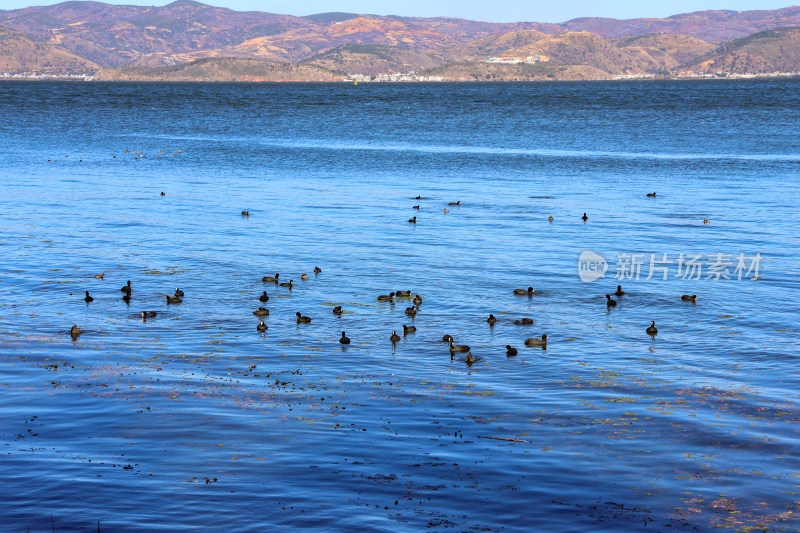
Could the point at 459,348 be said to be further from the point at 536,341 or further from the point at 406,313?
the point at 406,313

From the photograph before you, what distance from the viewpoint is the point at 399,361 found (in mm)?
21531

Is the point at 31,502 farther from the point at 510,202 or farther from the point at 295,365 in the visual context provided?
the point at 510,202

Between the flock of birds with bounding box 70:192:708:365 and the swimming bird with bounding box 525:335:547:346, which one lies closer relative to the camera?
the flock of birds with bounding box 70:192:708:365

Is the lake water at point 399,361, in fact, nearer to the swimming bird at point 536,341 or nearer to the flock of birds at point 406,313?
the flock of birds at point 406,313

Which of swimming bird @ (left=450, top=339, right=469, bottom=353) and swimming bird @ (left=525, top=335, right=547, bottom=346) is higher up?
swimming bird @ (left=525, top=335, right=547, bottom=346)

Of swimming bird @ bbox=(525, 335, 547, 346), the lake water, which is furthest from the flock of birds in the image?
the lake water

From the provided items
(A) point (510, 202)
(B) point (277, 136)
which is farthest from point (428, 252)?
(B) point (277, 136)

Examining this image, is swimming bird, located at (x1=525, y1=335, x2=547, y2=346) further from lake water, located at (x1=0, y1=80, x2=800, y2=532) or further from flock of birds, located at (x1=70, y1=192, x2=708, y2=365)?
lake water, located at (x1=0, y1=80, x2=800, y2=532)

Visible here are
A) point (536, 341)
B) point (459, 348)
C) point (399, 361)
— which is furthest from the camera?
point (536, 341)

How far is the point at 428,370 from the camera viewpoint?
20.8m

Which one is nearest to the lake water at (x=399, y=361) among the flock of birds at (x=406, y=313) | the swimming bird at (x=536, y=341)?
the flock of birds at (x=406, y=313)

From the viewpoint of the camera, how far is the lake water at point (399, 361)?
14.0 meters

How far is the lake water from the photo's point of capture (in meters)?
14.0

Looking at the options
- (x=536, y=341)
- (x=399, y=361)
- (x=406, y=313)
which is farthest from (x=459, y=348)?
(x=406, y=313)
